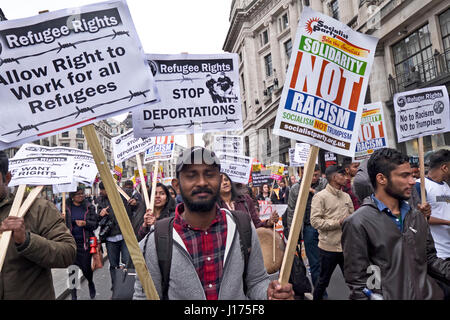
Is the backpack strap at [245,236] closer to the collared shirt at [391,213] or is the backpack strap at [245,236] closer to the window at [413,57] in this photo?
the collared shirt at [391,213]

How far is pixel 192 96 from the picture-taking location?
350cm

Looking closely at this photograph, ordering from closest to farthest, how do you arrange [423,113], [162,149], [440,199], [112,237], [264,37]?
[440,199] → [423,113] → [162,149] → [112,237] → [264,37]

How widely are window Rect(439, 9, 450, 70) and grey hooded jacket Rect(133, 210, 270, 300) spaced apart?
1442cm

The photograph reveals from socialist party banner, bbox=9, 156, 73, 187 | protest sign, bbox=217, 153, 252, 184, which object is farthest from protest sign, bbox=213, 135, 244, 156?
socialist party banner, bbox=9, 156, 73, 187

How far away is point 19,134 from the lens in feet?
6.94

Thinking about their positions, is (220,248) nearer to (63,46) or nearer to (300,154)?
(63,46)

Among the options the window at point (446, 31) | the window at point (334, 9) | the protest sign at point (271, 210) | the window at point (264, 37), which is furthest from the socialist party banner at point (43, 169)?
the window at point (264, 37)

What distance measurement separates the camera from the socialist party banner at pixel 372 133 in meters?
5.62

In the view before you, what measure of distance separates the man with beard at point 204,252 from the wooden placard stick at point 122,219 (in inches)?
4.3

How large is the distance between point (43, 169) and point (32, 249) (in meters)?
2.35

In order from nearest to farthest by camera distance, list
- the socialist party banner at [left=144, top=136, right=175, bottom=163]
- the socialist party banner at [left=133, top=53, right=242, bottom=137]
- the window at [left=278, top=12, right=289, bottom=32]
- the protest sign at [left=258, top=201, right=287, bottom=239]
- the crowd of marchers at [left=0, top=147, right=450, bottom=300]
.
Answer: the crowd of marchers at [left=0, top=147, right=450, bottom=300] → the socialist party banner at [left=133, top=53, right=242, bottom=137] → the protest sign at [left=258, top=201, right=287, bottom=239] → the socialist party banner at [left=144, top=136, right=175, bottom=163] → the window at [left=278, top=12, right=289, bottom=32]

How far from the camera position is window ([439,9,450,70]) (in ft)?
42.1

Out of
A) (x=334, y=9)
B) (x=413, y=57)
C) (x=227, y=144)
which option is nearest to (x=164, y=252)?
(x=227, y=144)

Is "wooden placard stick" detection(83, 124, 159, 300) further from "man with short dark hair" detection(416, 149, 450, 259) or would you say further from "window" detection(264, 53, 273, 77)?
"window" detection(264, 53, 273, 77)
